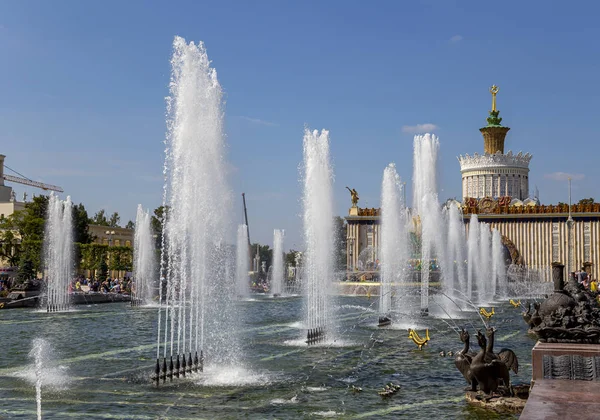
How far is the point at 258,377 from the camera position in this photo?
50.7ft

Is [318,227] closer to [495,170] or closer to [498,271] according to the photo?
[498,271]

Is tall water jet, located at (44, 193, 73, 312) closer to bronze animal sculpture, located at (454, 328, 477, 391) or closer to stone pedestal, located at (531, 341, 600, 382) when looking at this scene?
bronze animal sculpture, located at (454, 328, 477, 391)

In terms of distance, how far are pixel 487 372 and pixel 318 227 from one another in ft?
43.5

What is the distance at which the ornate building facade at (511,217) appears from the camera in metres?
77.1

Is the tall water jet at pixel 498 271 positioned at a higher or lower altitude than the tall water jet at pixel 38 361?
higher

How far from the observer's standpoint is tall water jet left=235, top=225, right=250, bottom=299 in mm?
53531

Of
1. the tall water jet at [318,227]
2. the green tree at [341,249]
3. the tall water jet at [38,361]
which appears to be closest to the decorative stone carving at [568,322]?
the tall water jet at [38,361]

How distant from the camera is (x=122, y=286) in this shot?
50000 millimetres

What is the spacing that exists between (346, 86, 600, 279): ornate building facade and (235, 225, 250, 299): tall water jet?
2626 centimetres

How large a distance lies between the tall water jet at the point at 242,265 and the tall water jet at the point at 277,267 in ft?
10.2

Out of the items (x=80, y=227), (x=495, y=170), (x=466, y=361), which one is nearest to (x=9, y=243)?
(x=80, y=227)

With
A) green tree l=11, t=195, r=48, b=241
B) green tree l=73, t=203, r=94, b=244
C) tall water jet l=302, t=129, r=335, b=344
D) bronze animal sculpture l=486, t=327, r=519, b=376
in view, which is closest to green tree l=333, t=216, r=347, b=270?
green tree l=73, t=203, r=94, b=244

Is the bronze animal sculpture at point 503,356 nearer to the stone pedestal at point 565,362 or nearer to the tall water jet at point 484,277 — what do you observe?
the stone pedestal at point 565,362

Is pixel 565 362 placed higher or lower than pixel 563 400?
higher
